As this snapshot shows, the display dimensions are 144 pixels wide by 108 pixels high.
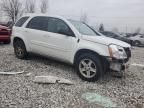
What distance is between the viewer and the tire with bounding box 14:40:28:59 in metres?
7.70

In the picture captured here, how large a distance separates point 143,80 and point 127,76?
50 cm

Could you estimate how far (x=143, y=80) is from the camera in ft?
21.1

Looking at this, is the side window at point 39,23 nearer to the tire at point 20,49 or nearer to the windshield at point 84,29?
the tire at point 20,49

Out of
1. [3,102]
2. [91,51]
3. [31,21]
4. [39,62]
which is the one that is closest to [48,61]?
[39,62]

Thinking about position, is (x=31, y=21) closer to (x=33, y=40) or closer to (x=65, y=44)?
(x=33, y=40)

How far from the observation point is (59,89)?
511 centimetres

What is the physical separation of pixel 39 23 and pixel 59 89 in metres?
2.94

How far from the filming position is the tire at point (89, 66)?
5664 mm

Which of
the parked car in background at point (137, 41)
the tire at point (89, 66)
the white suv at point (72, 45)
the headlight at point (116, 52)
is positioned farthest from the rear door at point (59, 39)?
the parked car in background at point (137, 41)

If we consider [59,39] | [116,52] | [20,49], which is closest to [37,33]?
[59,39]

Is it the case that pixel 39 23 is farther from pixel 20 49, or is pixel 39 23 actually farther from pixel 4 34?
pixel 4 34


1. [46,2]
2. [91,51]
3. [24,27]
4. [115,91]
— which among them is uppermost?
[46,2]

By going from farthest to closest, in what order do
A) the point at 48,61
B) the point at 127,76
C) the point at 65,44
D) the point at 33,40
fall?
the point at 48,61, the point at 33,40, the point at 127,76, the point at 65,44

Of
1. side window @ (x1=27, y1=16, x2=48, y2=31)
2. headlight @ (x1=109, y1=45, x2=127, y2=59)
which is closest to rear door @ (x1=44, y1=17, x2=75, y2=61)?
side window @ (x1=27, y1=16, x2=48, y2=31)
